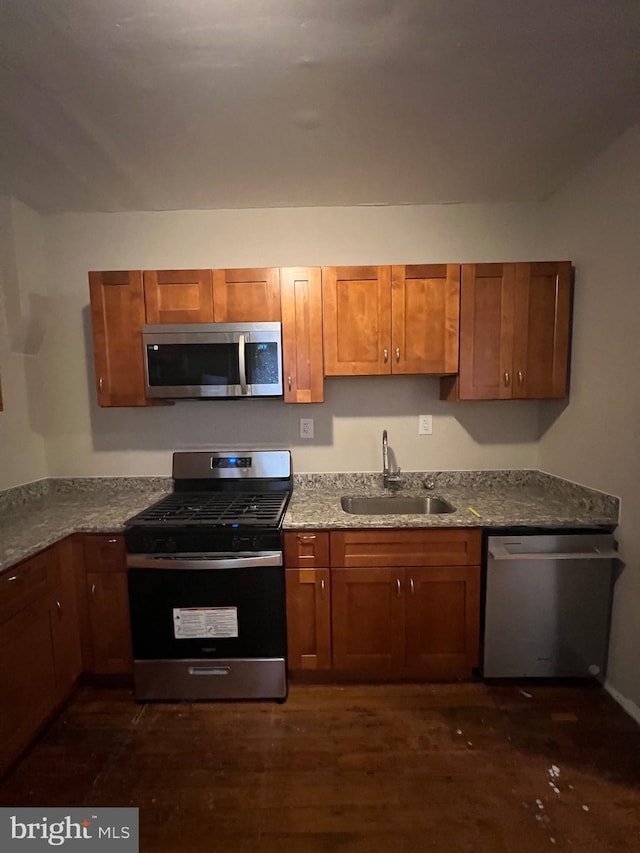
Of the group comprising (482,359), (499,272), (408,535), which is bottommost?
(408,535)

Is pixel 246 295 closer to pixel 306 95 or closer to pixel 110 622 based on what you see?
pixel 306 95

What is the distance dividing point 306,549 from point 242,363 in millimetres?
1001

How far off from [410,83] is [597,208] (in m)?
1.18

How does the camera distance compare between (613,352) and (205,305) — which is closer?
(613,352)

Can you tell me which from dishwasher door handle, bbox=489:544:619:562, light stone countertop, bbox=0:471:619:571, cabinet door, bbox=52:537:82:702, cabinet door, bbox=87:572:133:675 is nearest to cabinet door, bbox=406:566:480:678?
dishwasher door handle, bbox=489:544:619:562

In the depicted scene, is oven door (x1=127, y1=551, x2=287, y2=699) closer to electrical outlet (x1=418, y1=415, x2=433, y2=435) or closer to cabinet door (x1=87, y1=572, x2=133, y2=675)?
cabinet door (x1=87, y1=572, x2=133, y2=675)

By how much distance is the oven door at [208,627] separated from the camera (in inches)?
70.7

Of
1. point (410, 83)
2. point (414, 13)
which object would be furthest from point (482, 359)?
point (414, 13)

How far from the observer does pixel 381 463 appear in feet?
7.88

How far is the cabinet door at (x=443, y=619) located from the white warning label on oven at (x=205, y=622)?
875 mm

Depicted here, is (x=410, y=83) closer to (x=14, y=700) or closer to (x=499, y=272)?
(x=499, y=272)

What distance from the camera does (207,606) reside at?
5.92 feet

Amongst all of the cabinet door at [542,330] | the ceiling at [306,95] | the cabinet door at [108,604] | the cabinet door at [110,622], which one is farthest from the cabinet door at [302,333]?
the cabinet door at [110,622]

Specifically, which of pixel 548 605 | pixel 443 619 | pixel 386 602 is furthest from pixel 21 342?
pixel 548 605
